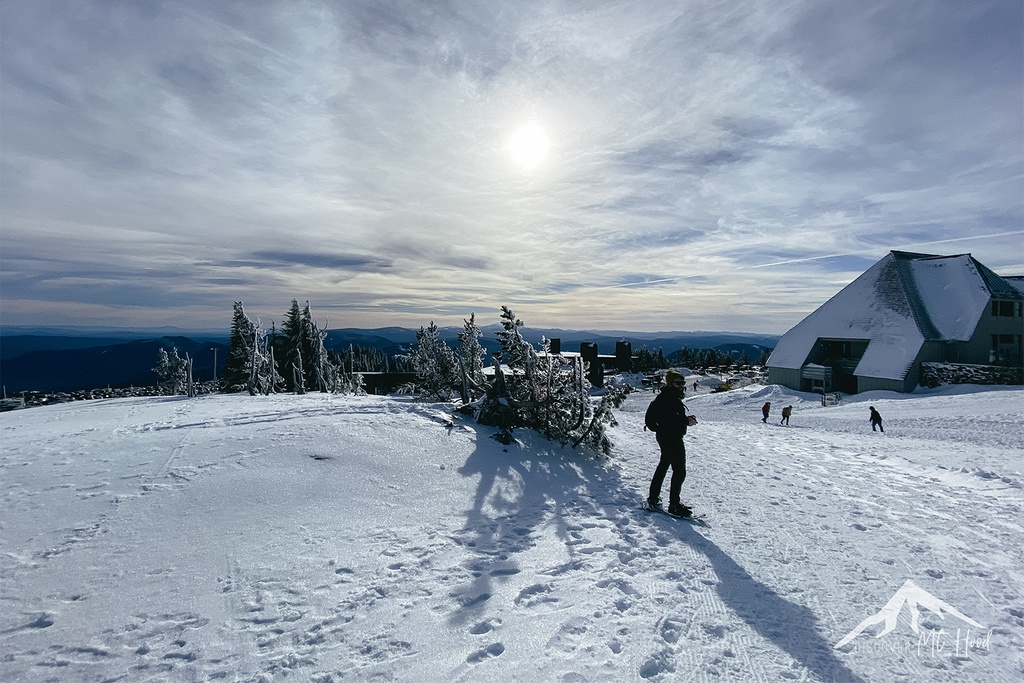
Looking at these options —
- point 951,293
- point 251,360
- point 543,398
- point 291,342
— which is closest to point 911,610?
point 543,398

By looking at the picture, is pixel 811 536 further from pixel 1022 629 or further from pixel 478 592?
pixel 478 592

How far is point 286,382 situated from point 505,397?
42378 mm

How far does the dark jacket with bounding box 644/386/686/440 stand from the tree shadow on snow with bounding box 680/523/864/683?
179 cm

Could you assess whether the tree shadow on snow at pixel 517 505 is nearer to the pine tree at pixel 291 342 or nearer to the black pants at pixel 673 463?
the black pants at pixel 673 463

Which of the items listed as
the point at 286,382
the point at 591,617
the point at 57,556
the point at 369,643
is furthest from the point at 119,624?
the point at 286,382

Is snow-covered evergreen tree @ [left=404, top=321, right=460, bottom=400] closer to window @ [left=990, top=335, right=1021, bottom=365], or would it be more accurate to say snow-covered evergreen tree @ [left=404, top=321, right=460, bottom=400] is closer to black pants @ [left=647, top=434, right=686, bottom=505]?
black pants @ [left=647, top=434, right=686, bottom=505]

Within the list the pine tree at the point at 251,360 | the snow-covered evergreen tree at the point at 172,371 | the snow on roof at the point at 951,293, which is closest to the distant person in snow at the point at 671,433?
the pine tree at the point at 251,360

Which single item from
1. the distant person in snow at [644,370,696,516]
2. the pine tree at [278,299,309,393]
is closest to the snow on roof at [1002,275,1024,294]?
the distant person in snow at [644,370,696,516]

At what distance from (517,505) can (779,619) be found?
11.6 feet

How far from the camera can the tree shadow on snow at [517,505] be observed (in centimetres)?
456

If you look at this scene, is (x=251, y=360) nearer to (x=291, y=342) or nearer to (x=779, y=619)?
(x=291, y=342)

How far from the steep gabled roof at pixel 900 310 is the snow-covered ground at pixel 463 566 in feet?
94.8

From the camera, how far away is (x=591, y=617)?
4070 millimetres

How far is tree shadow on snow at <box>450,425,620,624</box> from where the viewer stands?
4557mm
